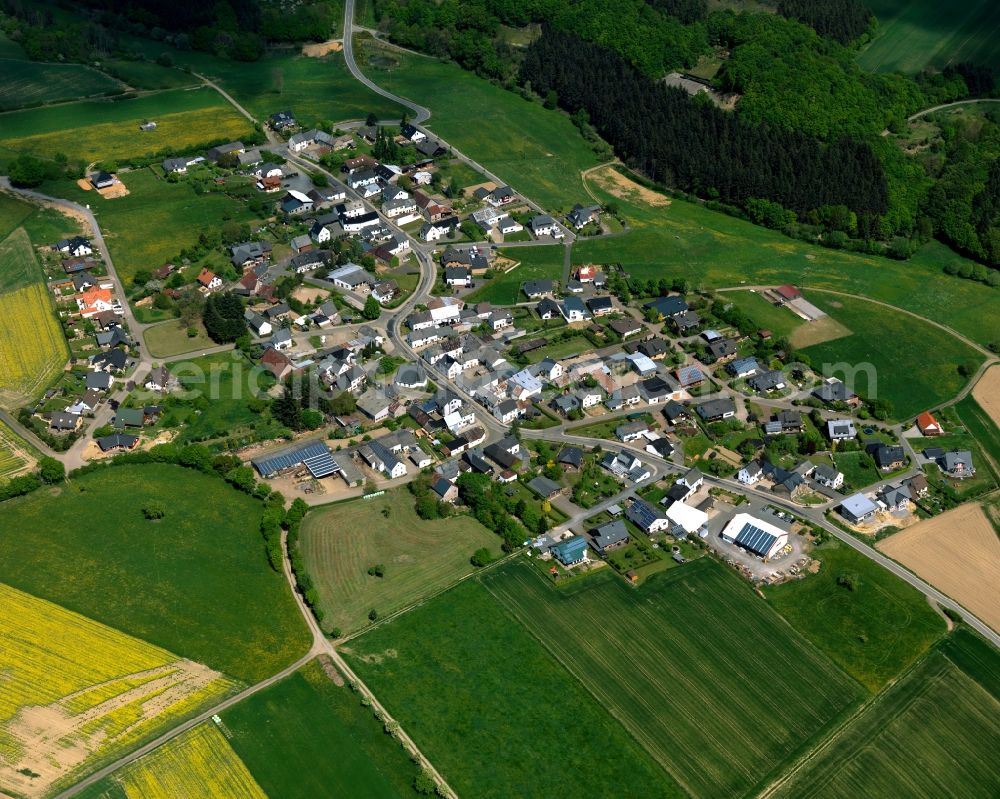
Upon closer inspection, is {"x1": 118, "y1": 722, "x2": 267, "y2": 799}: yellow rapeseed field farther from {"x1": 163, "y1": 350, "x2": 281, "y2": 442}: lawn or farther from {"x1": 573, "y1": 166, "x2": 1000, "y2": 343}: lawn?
{"x1": 573, "y1": 166, "x2": 1000, "y2": 343}: lawn

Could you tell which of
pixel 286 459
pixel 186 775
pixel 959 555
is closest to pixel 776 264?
pixel 959 555

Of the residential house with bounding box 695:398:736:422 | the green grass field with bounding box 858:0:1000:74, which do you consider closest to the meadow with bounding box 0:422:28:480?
the residential house with bounding box 695:398:736:422

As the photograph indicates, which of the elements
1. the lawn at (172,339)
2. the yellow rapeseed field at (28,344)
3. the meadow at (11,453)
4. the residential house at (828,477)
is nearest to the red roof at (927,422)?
the residential house at (828,477)

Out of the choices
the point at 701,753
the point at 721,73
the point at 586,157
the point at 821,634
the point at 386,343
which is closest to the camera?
the point at 701,753

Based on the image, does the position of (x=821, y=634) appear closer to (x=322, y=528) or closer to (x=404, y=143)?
(x=322, y=528)

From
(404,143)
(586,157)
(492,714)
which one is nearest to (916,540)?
(492,714)

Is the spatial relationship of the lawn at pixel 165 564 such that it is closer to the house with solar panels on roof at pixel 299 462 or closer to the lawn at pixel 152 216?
the house with solar panels on roof at pixel 299 462
